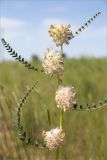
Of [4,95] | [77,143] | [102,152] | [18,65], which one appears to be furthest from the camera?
[18,65]

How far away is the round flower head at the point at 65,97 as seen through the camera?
5.44ft

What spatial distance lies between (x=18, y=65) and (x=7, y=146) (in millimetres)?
12075

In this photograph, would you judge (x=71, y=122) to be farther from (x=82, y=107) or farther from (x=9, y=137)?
(x=82, y=107)

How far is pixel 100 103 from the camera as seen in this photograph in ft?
5.55

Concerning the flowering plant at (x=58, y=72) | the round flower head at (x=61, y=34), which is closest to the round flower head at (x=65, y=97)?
the flowering plant at (x=58, y=72)

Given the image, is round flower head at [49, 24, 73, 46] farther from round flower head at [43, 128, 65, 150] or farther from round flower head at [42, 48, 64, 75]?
round flower head at [43, 128, 65, 150]

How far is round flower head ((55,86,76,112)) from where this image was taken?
166 cm

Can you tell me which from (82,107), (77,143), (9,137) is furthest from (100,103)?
(77,143)

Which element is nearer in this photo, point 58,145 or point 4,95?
point 58,145

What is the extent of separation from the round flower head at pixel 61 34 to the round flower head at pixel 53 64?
38mm

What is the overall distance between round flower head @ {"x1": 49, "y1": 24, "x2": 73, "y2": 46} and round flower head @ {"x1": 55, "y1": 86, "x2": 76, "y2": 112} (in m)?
0.15

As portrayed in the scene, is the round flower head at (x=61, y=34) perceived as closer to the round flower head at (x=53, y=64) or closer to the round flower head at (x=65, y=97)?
the round flower head at (x=53, y=64)

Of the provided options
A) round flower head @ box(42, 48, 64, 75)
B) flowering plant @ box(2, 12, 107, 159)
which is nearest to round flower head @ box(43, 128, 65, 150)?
flowering plant @ box(2, 12, 107, 159)

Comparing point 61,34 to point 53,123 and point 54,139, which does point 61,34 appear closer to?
point 54,139
